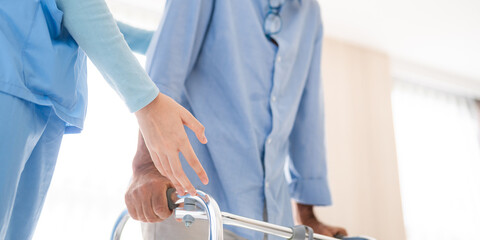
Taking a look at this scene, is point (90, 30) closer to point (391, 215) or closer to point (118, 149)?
point (118, 149)

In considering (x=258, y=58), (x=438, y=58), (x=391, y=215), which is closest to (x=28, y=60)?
(x=258, y=58)

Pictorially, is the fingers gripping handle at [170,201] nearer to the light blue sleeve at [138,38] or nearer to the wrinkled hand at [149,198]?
the wrinkled hand at [149,198]

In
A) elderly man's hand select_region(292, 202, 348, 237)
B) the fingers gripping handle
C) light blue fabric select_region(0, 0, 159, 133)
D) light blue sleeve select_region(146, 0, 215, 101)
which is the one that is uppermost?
light blue sleeve select_region(146, 0, 215, 101)

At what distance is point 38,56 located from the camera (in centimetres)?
51

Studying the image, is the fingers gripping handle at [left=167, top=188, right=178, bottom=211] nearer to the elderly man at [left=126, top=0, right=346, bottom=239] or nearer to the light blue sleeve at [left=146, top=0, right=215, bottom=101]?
the elderly man at [left=126, top=0, right=346, bottom=239]

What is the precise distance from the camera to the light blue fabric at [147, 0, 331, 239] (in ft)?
2.80

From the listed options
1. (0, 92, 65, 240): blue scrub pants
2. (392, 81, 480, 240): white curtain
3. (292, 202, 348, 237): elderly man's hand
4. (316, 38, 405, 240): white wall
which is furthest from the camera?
(392, 81, 480, 240): white curtain

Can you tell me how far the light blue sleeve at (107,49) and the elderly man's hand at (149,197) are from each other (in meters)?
0.18

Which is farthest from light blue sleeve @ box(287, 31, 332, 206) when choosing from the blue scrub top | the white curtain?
the white curtain

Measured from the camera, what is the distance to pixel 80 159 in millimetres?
2279

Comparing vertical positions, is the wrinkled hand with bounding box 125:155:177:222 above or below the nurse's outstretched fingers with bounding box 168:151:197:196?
below

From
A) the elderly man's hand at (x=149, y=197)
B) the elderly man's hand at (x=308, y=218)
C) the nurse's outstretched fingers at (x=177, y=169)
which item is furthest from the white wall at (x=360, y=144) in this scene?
the nurse's outstretched fingers at (x=177, y=169)

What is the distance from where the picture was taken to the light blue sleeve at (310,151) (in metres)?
1.08

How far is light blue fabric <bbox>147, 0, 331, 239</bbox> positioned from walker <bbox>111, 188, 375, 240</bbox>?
17cm
